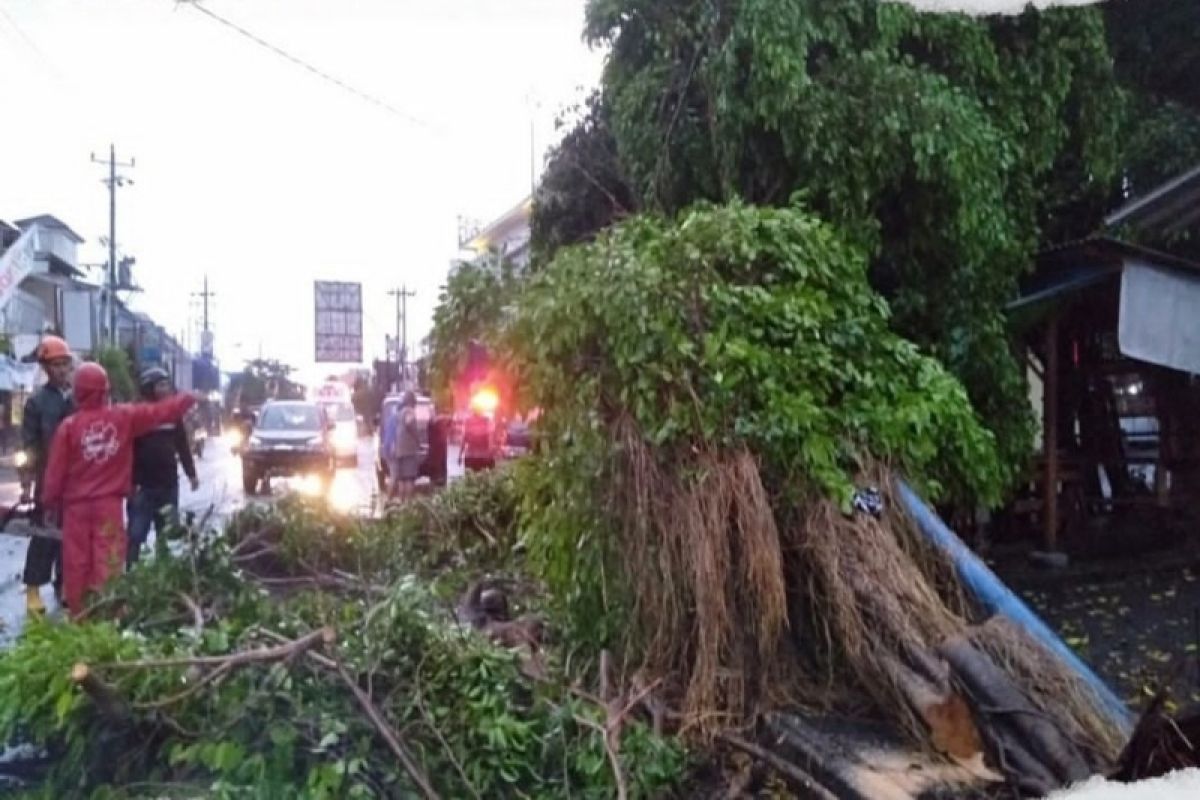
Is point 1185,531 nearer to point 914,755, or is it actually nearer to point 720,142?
point 720,142

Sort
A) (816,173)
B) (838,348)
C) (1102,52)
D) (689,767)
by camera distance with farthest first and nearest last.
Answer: (1102,52), (816,173), (838,348), (689,767)

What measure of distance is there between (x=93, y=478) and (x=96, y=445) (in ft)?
0.60

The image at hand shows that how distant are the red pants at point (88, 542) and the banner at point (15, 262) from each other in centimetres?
285

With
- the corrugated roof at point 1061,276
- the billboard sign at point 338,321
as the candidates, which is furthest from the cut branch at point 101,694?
the corrugated roof at point 1061,276

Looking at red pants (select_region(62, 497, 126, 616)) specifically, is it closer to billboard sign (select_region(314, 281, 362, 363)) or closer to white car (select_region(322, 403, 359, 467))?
billboard sign (select_region(314, 281, 362, 363))

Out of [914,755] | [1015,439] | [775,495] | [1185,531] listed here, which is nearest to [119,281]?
[775,495]

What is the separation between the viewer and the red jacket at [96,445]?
4.92 m

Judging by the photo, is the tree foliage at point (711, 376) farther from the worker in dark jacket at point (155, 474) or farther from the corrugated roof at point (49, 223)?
the worker in dark jacket at point (155, 474)

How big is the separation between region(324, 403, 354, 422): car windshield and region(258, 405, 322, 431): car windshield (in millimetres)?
2677

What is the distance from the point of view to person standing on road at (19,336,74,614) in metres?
4.88

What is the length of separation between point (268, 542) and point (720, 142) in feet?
12.8

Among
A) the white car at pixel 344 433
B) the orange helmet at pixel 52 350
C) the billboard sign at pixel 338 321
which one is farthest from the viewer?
the white car at pixel 344 433

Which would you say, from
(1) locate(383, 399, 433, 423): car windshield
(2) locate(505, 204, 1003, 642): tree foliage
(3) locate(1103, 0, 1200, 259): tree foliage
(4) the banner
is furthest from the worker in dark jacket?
(1) locate(383, 399, 433, 423): car windshield

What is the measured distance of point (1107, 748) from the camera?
2.79 m
